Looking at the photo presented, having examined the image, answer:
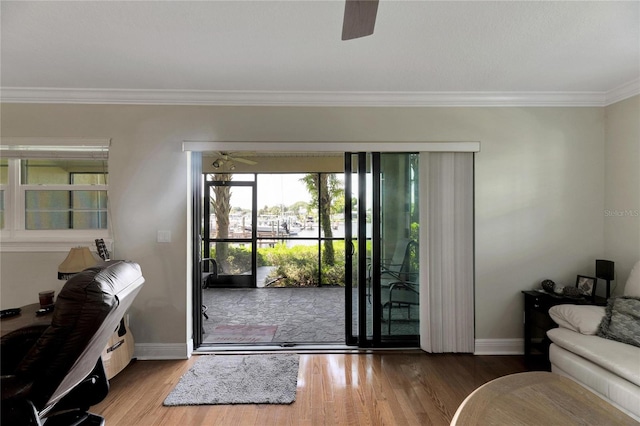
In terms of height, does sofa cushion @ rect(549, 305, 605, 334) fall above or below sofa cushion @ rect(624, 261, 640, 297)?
below

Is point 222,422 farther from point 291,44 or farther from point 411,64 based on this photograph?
point 411,64

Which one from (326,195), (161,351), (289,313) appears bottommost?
(289,313)

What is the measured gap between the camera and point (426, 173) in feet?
10.3

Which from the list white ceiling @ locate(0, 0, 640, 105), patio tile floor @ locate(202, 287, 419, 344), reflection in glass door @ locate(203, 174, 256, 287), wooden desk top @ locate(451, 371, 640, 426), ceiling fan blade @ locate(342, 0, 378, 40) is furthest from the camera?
Result: reflection in glass door @ locate(203, 174, 256, 287)

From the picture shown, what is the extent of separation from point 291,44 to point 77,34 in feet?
4.43

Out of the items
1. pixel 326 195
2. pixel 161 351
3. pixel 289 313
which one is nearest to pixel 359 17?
pixel 161 351

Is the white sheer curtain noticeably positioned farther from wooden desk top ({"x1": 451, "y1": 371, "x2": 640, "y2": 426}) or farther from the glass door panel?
wooden desk top ({"x1": 451, "y1": 371, "x2": 640, "y2": 426})

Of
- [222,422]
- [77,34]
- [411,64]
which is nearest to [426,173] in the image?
[411,64]

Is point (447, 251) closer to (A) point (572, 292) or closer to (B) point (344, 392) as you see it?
(A) point (572, 292)

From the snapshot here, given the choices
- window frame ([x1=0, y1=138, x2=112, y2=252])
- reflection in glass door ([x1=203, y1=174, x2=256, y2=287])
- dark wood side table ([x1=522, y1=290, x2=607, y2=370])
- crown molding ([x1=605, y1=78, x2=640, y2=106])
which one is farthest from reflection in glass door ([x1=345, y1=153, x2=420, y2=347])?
reflection in glass door ([x1=203, y1=174, x2=256, y2=287])

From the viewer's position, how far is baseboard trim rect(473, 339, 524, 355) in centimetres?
316

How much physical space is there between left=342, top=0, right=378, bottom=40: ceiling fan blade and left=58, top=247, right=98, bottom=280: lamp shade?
2670 mm

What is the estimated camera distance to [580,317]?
95.5 inches

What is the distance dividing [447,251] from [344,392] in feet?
5.24
